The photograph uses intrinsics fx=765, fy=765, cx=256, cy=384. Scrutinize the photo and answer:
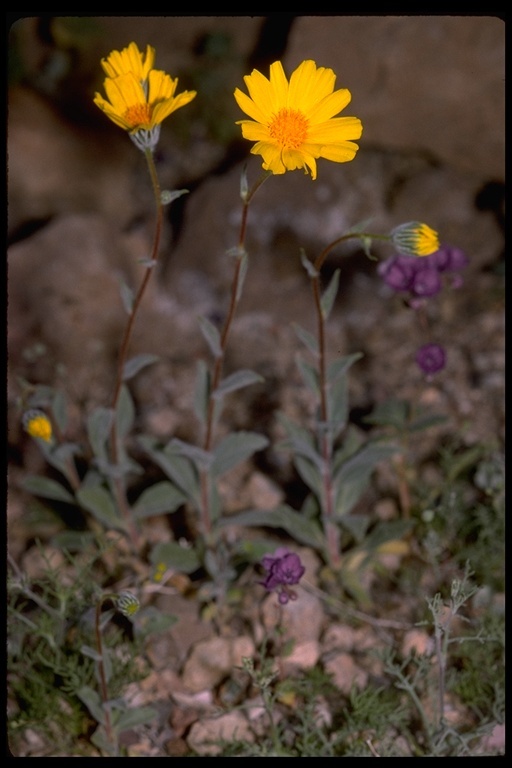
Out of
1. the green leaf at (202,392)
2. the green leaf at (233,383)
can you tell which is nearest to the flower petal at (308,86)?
the green leaf at (233,383)

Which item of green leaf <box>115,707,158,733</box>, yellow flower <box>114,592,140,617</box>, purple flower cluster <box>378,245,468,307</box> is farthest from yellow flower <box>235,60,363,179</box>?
green leaf <box>115,707,158,733</box>

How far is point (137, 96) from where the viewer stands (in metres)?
1.67

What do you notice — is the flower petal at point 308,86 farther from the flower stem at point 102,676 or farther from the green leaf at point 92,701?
the green leaf at point 92,701

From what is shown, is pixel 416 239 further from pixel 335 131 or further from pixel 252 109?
pixel 252 109

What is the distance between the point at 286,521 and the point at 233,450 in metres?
0.29

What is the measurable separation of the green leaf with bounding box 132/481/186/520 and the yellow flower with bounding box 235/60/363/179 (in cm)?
118

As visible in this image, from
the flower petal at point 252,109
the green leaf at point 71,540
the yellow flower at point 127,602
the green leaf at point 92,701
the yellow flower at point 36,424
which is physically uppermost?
the flower petal at point 252,109

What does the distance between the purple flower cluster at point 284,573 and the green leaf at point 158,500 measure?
20.7 inches

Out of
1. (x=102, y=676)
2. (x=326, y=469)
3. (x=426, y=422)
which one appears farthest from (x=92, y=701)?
(x=426, y=422)

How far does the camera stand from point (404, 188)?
351 cm

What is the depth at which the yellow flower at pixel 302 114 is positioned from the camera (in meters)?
1.59

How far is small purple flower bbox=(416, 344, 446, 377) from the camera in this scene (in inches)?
94.3

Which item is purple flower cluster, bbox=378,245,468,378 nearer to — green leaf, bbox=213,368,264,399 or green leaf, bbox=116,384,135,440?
green leaf, bbox=213,368,264,399

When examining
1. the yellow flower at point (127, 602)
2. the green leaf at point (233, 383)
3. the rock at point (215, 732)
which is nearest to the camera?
the yellow flower at point (127, 602)
